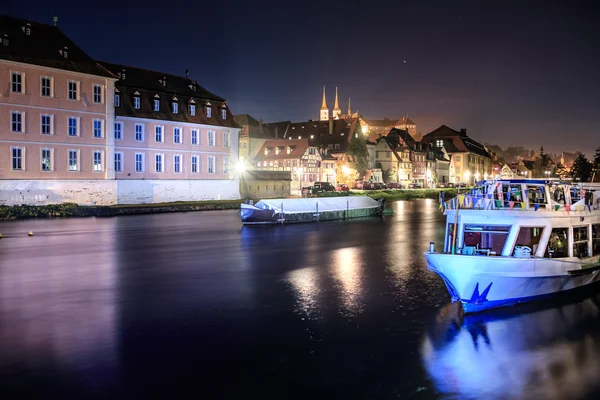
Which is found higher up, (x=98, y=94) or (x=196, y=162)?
(x=98, y=94)

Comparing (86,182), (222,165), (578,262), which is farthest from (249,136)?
(578,262)

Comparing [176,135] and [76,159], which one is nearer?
[76,159]

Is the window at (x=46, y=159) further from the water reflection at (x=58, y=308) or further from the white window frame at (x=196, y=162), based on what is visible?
the water reflection at (x=58, y=308)

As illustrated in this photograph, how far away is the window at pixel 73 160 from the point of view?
185ft

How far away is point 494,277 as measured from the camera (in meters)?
18.4

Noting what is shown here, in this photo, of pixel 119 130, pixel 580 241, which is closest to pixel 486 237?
pixel 580 241

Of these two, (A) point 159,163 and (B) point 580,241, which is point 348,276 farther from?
(A) point 159,163

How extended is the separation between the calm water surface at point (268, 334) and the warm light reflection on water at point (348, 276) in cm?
11

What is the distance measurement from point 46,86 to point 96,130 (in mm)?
6926

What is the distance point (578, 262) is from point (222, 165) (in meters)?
58.7

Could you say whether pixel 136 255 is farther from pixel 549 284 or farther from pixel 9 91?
pixel 9 91

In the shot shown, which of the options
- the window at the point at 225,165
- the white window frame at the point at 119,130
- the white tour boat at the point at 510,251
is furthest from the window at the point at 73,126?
the white tour boat at the point at 510,251

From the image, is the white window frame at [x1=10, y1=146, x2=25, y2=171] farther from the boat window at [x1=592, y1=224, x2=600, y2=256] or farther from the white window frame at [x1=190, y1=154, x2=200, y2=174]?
the boat window at [x1=592, y1=224, x2=600, y2=256]

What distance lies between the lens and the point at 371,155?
12838cm
